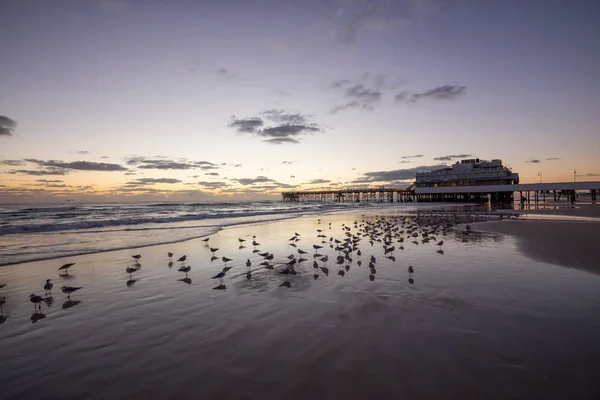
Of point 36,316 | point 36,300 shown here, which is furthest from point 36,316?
point 36,300

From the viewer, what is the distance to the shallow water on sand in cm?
411

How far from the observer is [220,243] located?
18.0 m

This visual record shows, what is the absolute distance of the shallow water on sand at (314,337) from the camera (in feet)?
13.5

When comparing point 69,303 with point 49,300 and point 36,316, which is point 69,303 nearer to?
point 49,300

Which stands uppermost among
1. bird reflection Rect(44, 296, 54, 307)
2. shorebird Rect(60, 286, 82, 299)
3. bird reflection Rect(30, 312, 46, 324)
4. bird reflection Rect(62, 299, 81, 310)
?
shorebird Rect(60, 286, 82, 299)

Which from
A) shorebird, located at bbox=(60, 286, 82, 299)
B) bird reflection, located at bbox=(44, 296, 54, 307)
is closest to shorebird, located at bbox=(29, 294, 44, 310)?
bird reflection, located at bbox=(44, 296, 54, 307)

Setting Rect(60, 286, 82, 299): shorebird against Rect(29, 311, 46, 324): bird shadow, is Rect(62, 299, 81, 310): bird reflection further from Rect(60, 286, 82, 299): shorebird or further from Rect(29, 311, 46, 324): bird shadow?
Rect(29, 311, 46, 324): bird shadow

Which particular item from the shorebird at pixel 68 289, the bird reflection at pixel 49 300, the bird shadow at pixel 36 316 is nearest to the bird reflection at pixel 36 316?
the bird shadow at pixel 36 316

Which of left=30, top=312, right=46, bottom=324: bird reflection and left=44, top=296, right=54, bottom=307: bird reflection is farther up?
left=44, top=296, right=54, bottom=307: bird reflection

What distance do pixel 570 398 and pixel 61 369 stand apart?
7.05 meters

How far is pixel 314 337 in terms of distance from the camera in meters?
5.51

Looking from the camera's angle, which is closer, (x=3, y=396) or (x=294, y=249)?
(x=3, y=396)

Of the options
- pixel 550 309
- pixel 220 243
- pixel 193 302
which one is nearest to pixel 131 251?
pixel 220 243

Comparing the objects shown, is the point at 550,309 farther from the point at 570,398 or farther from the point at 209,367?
the point at 209,367
